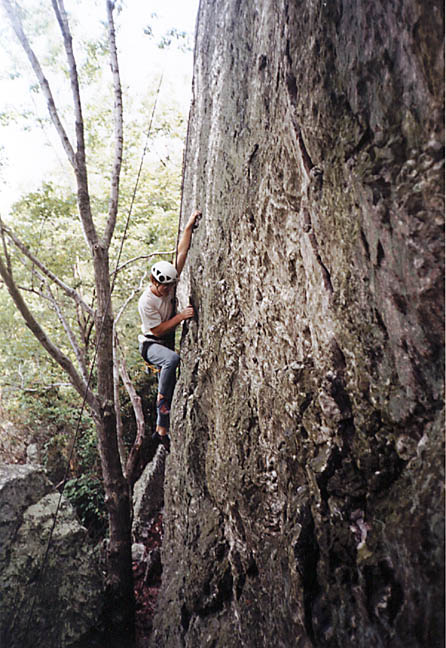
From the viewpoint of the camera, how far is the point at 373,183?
7.45ft

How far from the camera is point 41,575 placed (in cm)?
554

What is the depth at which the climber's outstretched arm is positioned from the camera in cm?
498

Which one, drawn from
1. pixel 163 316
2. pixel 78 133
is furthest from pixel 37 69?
pixel 163 316

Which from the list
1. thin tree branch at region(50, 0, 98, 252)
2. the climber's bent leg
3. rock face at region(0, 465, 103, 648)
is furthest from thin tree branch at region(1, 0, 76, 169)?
rock face at region(0, 465, 103, 648)

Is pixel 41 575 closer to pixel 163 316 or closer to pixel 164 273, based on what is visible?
pixel 163 316

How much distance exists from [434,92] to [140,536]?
8160 millimetres

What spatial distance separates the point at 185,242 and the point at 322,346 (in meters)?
2.81

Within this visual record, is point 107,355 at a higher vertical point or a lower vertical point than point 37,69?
lower

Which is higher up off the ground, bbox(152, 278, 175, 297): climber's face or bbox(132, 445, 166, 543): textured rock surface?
bbox(152, 278, 175, 297): climber's face

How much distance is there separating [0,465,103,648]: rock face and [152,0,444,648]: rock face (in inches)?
74.6

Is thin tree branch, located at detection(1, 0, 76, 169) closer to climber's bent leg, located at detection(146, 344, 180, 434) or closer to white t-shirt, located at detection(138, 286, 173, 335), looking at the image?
white t-shirt, located at detection(138, 286, 173, 335)

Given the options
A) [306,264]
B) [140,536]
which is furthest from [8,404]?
[306,264]

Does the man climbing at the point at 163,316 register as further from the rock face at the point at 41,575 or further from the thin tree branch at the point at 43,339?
the rock face at the point at 41,575

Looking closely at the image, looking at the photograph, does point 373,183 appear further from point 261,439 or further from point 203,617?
point 203,617
